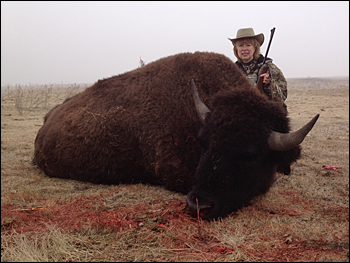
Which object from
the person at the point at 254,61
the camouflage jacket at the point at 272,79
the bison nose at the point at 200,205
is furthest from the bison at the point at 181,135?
the person at the point at 254,61

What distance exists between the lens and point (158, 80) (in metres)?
4.38

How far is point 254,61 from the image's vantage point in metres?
5.45

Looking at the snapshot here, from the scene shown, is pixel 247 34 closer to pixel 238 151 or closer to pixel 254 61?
pixel 254 61

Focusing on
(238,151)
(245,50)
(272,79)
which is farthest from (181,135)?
(245,50)

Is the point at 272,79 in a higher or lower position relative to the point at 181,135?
higher

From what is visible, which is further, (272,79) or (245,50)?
(245,50)

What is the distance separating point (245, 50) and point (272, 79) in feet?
2.52

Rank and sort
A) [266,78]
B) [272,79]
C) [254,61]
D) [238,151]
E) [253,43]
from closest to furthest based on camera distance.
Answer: [238,151] → [266,78] → [272,79] → [253,43] → [254,61]

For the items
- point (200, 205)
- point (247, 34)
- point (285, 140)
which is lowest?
point (200, 205)

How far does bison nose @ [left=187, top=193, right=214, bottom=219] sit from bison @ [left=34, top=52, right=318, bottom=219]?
0.01m

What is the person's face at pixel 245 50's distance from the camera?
5297 mm

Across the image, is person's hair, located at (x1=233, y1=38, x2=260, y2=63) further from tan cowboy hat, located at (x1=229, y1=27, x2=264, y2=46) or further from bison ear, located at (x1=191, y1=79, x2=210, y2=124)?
bison ear, located at (x1=191, y1=79, x2=210, y2=124)

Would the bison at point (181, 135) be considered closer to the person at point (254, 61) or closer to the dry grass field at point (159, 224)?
the dry grass field at point (159, 224)

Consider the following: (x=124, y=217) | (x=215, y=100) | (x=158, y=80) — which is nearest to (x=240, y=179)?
(x=215, y=100)
